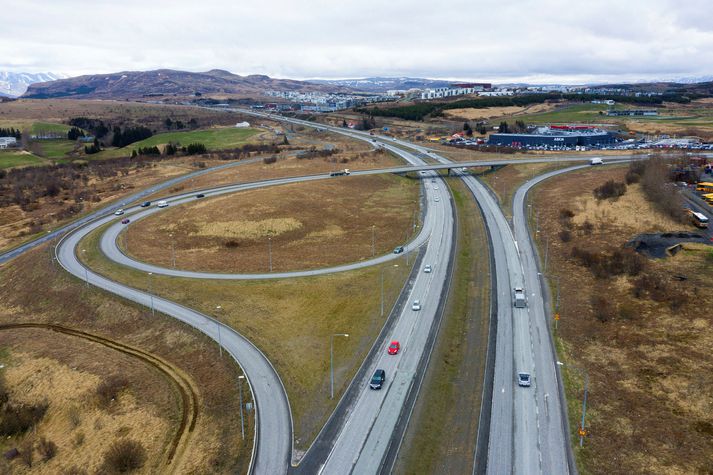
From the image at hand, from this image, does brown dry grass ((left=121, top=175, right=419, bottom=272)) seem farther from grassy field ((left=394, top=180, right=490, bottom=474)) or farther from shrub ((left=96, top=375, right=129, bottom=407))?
shrub ((left=96, top=375, right=129, bottom=407))

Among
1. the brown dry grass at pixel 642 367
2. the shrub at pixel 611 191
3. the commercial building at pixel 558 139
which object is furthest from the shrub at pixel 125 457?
the commercial building at pixel 558 139

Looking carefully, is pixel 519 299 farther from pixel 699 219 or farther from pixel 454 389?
pixel 699 219

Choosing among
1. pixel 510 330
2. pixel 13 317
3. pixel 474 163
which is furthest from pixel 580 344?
pixel 474 163

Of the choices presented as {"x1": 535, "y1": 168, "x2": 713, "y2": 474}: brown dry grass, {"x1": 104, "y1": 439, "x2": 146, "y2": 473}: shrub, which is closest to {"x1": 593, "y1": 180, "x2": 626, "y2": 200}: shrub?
{"x1": 535, "y1": 168, "x2": 713, "y2": 474}: brown dry grass

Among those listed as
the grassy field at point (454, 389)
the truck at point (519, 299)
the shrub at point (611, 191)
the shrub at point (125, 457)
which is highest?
the shrub at point (611, 191)

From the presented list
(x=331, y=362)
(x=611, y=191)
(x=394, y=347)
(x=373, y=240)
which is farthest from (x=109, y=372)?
(x=611, y=191)

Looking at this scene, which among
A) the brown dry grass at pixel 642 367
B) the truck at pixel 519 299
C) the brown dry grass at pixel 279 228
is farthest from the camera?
the brown dry grass at pixel 279 228

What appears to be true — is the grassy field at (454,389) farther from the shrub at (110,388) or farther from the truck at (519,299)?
the shrub at (110,388)
